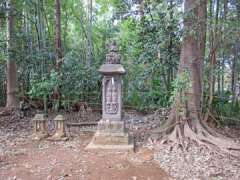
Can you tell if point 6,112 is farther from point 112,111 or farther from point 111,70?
→ point 111,70

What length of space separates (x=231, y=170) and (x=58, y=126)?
3561 millimetres

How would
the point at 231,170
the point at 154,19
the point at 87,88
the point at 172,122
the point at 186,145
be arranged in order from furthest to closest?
1. the point at 87,88
2. the point at 154,19
3. the point at 172,122
4. the point at 186,145
5. the point at 231,170

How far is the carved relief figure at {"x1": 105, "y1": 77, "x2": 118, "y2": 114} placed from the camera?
524 centimetres

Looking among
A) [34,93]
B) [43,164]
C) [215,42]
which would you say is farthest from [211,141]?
[34,93]

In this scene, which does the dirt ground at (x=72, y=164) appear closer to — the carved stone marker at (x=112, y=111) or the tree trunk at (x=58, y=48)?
the carved stone marker at (x=112, y=111)

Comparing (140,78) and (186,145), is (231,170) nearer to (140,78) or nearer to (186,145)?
(186,145)

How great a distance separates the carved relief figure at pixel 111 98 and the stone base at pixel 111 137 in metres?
0.27

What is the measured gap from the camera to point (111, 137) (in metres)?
5.05

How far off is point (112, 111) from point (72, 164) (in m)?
1.51

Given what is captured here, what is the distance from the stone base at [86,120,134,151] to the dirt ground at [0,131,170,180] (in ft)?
0.66

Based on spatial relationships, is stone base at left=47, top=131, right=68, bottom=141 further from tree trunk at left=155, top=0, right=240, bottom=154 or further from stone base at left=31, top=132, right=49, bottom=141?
tree trunk at left=155, top=0, right=240, bottom=154

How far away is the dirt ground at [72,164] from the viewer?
145 inches

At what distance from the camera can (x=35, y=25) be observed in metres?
8.52

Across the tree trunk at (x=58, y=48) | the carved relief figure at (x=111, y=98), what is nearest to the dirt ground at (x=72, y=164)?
the carved relief figure at (x=111, y=98)
